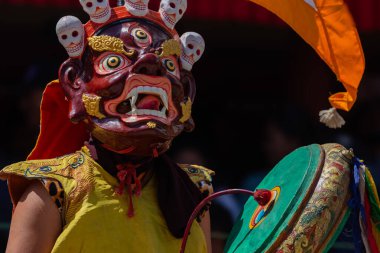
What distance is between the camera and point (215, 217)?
6.39 meters

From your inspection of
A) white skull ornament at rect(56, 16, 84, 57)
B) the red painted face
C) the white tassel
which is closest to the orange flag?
the white tassel

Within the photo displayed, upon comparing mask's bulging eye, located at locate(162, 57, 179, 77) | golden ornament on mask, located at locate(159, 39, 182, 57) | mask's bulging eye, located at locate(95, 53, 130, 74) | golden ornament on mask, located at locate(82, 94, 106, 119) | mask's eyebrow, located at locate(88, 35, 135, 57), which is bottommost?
golden ornament on mask, located at locate(82, 94, 106, 119)

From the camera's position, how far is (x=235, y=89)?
888cm

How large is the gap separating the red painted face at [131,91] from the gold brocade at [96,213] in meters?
0.13

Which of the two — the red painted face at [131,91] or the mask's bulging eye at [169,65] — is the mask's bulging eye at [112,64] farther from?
the mask's bulging eye at [169,65]

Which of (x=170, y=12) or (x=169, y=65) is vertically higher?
(x=170, y=12)

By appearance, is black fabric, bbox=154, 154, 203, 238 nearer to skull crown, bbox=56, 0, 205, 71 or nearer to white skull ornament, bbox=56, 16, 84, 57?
skull crown, bbox=56, 0, 205, 71

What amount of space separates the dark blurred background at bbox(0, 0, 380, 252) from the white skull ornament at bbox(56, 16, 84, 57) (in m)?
1.53

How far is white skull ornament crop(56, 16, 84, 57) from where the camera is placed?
4.29m

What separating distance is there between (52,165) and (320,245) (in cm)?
92

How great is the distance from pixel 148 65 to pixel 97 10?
0.87 ft

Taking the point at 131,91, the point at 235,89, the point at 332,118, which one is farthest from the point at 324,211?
the point at 235,89

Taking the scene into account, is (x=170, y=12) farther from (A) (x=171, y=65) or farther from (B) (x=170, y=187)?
(B) (x=170, y=187)

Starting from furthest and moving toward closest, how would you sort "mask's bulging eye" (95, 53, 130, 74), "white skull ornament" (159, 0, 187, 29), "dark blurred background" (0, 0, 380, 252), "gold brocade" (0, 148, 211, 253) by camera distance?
"dark blurred background" (0, 0, 380, 252), "white skull ornament" (159, 0, 187, 29), "mask's bulging eye" (95, 53, 130, 74), "gold brocade" (0, 148, 211, 253)
